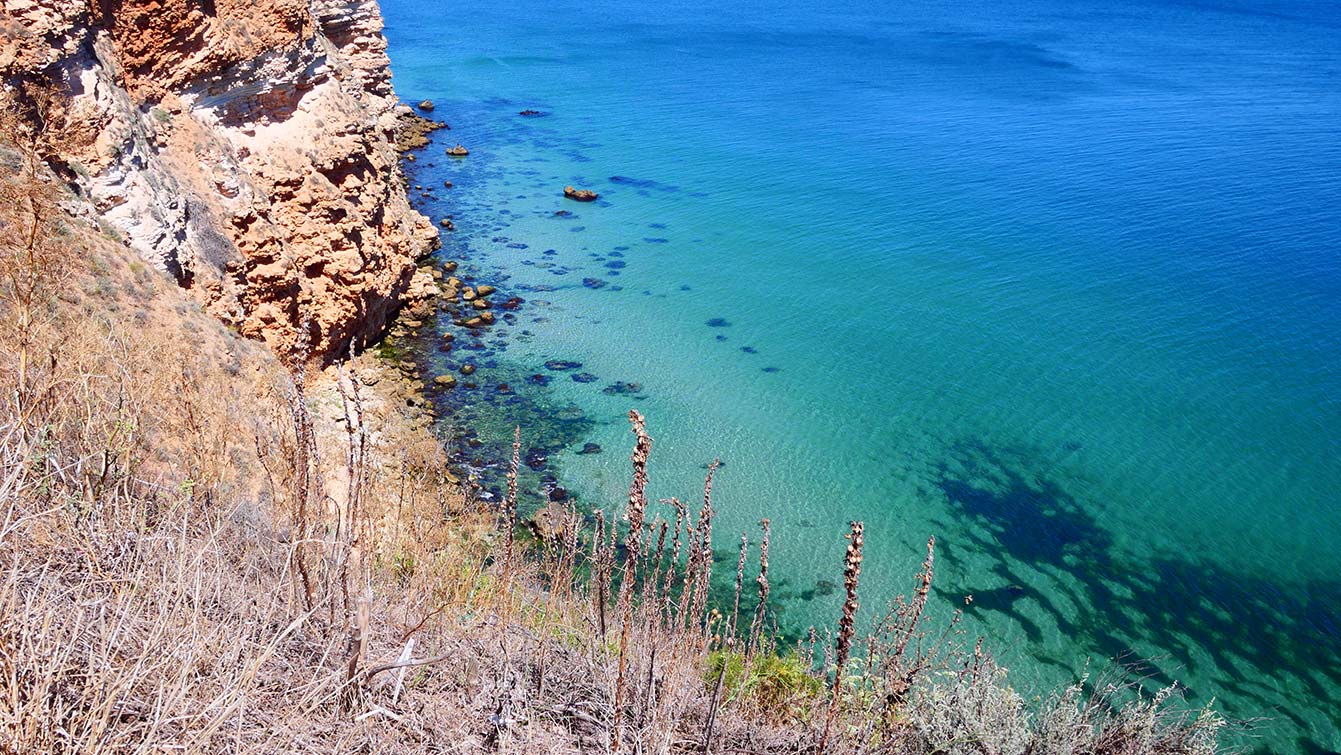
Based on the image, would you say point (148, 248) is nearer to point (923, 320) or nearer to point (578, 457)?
point (578, 457)

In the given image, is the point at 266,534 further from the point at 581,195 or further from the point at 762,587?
the point at 581,195

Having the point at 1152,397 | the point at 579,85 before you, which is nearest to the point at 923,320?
the point at 1152,397

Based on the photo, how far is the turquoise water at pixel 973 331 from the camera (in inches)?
603

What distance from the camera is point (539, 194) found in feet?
111

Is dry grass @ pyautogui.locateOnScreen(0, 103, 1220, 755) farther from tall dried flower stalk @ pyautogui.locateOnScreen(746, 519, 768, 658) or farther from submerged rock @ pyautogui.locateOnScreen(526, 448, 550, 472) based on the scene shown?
submerged rock @ pyautogui.locateOnScreen(526, 448, 550, 472)

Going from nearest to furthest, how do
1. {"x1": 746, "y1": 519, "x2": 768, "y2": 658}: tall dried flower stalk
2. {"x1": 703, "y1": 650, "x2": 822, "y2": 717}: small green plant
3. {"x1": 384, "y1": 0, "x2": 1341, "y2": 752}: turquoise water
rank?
1. {"x1": 746, "y1": 519, "x2": 768, "y2": 658}: tall dried flower stalk
2. {"x1": 703, "y1": 650, "x2": 822, "y2": 717}: small green plant
3. {"x1": 384, "y1": 0, "x2": 1341, "y2": 752}: turquoise water

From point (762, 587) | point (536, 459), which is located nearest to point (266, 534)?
point (762, 587)

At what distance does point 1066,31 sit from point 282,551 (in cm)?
7607

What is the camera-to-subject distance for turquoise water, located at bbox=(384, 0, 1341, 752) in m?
15.3

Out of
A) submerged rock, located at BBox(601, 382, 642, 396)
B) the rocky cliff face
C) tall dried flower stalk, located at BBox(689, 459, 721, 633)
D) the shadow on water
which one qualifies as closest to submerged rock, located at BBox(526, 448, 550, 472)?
submerged rock, located at BBox(601, 382, 642, 396)

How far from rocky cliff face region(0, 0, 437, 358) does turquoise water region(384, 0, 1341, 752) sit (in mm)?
3284

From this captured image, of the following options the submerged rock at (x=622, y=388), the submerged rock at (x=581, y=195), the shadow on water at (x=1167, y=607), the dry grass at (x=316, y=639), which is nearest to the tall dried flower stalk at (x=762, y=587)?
the dry grass at (x=316, y=639)

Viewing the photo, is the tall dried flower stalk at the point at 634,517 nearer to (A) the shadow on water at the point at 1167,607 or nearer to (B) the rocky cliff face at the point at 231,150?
(A) the shadow on water at the point at 1167,607

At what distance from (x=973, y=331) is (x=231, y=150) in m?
18.8
